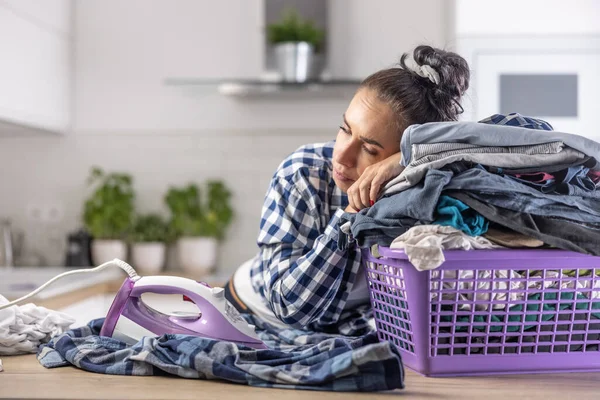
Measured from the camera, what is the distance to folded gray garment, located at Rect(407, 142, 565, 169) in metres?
0.95

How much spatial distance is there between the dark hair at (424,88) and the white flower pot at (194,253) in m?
1.96

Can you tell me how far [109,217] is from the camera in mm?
3123

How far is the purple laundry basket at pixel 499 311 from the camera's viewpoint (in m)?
0.90

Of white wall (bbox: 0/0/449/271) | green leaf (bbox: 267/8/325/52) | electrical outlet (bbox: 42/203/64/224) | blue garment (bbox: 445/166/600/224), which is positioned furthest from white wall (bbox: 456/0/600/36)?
blue garment (bbox: 445/166/600/224)

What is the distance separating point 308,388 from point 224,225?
7.97 ft

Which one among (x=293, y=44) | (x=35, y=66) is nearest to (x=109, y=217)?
(x=35, y=66)

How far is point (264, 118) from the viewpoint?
3.27 meters

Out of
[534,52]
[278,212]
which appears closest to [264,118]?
[534,52]

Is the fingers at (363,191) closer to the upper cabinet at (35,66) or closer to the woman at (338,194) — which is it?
the woman at (338,194)

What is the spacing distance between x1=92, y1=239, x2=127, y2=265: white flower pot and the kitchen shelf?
0.73m

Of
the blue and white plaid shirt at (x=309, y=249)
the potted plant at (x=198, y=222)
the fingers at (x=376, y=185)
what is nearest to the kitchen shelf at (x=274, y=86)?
the potted plant at (x=198, y=222)

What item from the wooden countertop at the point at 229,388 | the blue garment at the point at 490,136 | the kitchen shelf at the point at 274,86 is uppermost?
the kitchen shelf at the point at 274,86

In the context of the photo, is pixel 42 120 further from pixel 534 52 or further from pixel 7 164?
pixel 534 52

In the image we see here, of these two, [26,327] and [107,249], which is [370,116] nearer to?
[26,327]
